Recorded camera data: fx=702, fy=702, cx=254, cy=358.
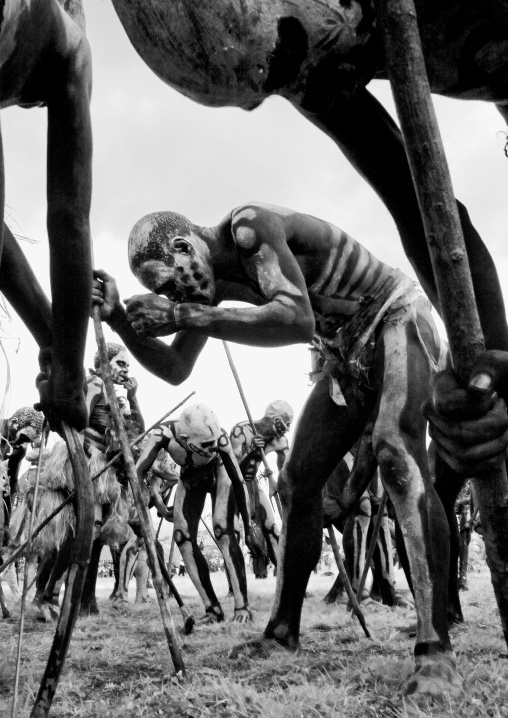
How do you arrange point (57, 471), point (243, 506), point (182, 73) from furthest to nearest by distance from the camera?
1. point (57, 471)
2. point (243, 506)
3. point (182, 73)

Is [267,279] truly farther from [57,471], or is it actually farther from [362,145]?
[57,471]

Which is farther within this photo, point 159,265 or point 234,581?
point 234,581

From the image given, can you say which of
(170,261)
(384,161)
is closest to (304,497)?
(170,261)

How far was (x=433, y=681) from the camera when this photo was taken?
2.43 metres

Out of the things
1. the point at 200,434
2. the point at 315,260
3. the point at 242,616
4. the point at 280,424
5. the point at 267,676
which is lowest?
the point at 242,616

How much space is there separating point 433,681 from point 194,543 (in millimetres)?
4458

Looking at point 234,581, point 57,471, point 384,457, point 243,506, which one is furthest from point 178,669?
point 57,471

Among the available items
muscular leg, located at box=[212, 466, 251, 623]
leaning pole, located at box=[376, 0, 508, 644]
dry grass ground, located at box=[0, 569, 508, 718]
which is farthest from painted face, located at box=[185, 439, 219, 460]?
leaning pole, located at box=[376, 0, 508, 644]

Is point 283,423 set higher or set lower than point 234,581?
higher

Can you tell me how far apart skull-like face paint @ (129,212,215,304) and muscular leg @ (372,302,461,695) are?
0.95m

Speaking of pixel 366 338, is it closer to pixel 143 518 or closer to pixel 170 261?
pixel 170 261

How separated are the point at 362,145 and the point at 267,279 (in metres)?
1.12

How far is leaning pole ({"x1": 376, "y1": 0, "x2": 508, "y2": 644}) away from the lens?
1.14m

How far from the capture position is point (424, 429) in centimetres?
320
